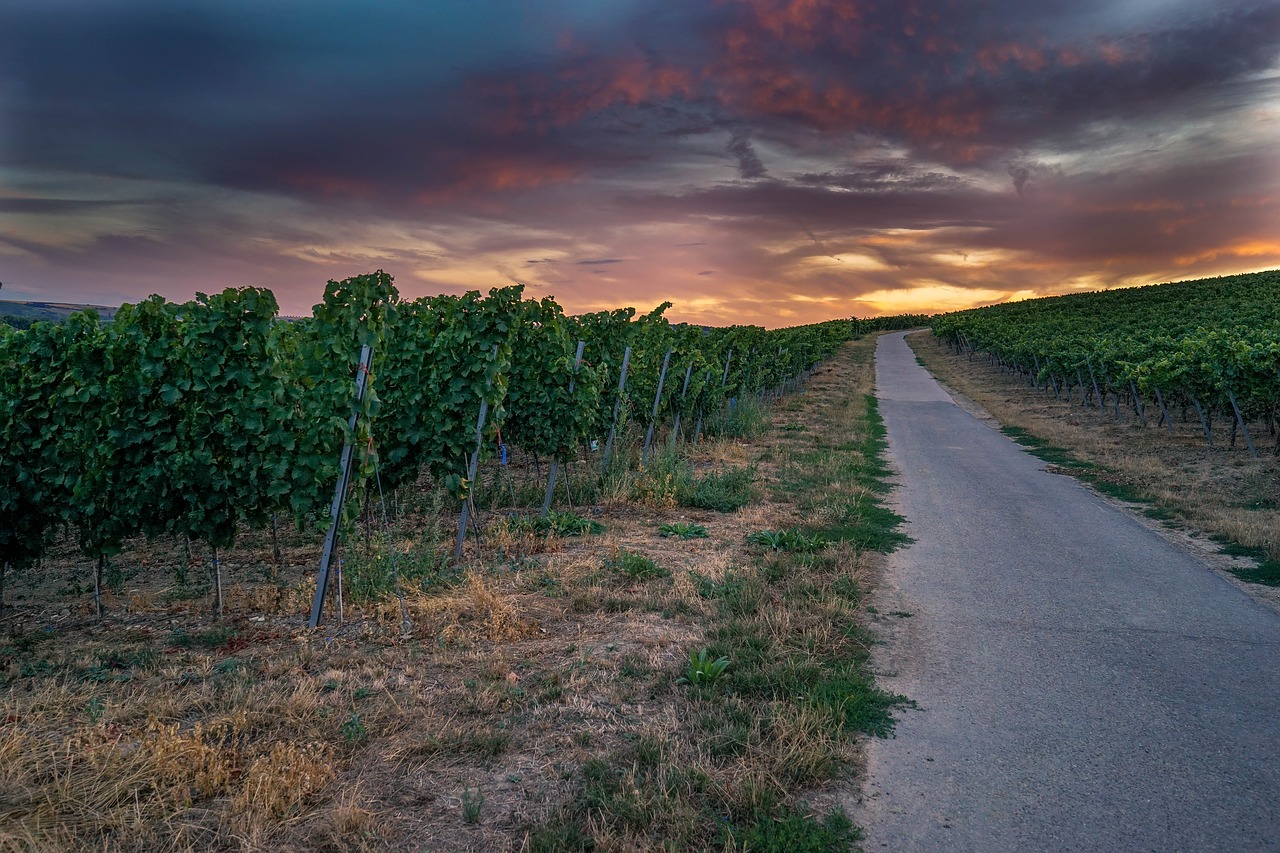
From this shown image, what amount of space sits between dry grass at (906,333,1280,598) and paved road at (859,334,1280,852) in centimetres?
129

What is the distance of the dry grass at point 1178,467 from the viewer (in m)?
9.38

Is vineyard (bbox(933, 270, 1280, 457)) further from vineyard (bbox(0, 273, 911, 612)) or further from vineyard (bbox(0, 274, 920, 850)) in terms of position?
vineyard (bbox(0, 273, 911, 612))

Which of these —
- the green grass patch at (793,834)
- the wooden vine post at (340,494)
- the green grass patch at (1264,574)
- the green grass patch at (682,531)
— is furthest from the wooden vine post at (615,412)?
the green grass patch at (793,834)

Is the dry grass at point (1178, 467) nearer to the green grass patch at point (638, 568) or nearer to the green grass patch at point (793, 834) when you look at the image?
the green grass patch at point (638, 568)

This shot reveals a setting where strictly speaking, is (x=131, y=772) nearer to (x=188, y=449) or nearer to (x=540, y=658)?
(x=540, y=658)

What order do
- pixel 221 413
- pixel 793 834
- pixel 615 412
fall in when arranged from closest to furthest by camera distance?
pixel 793 834, pixel 221 413, pixel 615 412

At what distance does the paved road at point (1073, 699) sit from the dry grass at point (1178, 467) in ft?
4.22

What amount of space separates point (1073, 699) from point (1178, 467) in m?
11.9

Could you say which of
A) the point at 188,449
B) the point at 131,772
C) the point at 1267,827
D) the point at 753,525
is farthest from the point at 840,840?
the point at 188,449

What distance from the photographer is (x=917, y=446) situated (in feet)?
55.4

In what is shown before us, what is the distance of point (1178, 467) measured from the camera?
13.7m

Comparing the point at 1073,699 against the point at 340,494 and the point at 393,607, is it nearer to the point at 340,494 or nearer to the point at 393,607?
the point at 393,607

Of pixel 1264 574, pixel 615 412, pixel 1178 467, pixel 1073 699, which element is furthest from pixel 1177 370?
pixel 1073 699

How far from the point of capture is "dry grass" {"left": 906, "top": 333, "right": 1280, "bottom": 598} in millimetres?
9375
